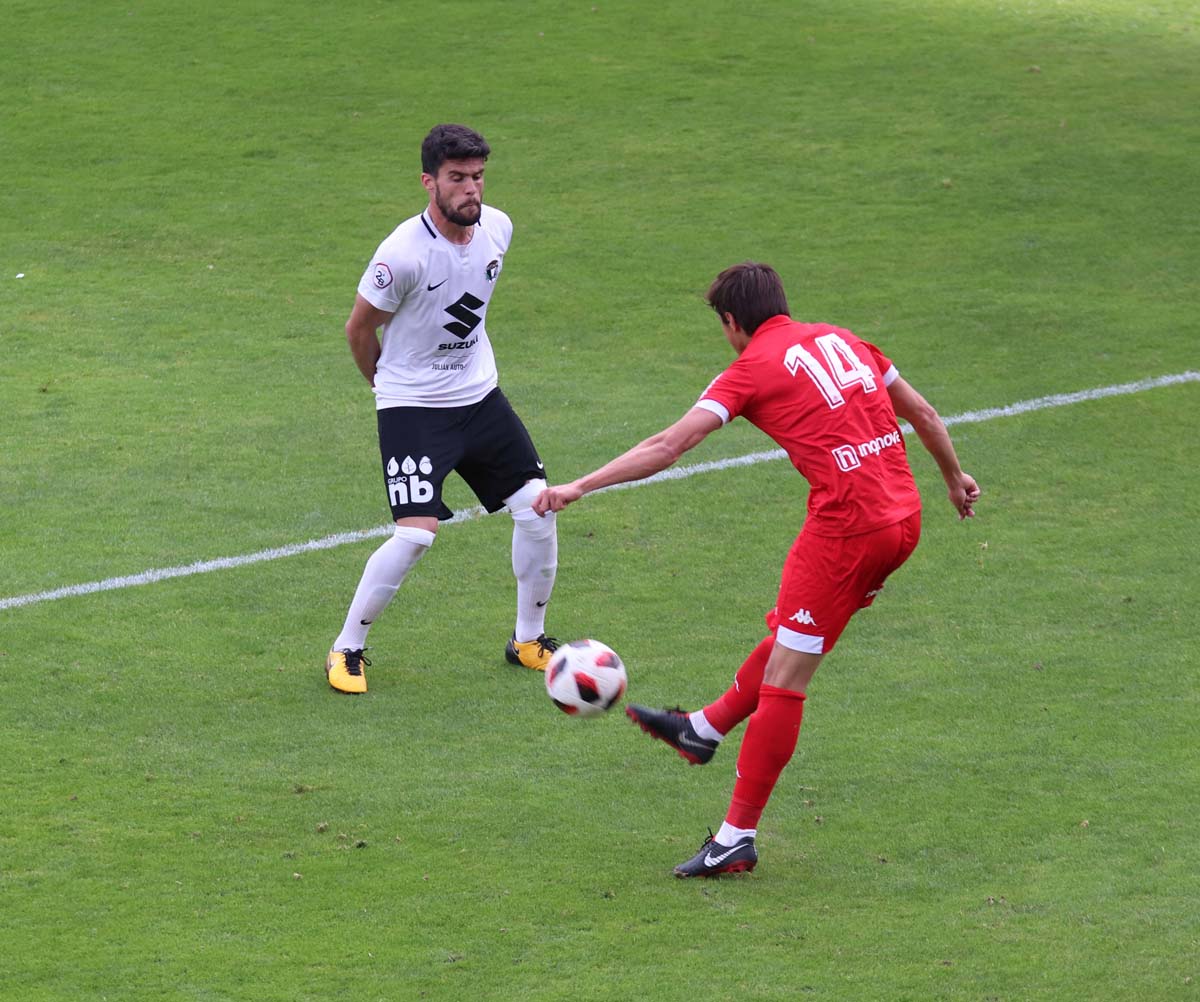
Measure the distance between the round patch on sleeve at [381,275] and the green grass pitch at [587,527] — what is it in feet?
5.52

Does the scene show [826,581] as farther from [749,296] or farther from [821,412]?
[749,296]

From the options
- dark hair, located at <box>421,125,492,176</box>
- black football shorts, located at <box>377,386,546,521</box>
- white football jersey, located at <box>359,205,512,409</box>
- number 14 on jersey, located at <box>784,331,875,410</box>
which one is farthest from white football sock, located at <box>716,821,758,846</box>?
dark hair, located at <box>421,125,492,176</box>

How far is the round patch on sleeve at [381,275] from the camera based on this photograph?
23.1ft

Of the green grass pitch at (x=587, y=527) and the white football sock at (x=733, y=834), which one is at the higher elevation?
the white football sock at (x=733, y=834)

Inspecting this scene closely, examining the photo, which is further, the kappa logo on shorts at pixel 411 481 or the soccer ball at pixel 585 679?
the kappa logo on shorts at pixel 411 481

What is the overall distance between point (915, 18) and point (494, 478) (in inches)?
568

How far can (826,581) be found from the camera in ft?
18.1

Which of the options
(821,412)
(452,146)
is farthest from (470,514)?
(821,412)

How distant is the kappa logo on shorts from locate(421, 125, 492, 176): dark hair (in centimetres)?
122

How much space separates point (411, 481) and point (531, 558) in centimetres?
64

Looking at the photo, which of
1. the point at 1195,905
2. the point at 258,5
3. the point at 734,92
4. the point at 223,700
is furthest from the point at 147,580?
the point at 258,5

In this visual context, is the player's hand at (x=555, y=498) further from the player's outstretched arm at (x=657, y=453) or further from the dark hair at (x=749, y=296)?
the dark hair at (x=749, y=296)

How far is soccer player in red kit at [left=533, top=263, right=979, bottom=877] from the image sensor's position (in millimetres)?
5508

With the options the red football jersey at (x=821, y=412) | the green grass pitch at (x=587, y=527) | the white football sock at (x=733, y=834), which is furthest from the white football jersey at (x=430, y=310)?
the white football sock at (x=733, y=834)
